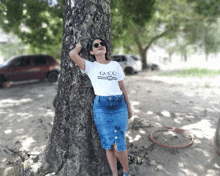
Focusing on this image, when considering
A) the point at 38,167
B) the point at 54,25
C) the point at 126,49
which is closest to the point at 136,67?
the point at 54,25

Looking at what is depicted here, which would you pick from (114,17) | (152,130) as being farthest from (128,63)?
(152,130)

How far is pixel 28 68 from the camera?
10.8m

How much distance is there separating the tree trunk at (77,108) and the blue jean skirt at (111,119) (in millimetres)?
403

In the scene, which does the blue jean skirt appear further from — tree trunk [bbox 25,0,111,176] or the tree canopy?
the tree canopy

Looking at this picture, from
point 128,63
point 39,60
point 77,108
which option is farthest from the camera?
point 128,63

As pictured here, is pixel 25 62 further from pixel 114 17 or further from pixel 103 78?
pixel 103 78

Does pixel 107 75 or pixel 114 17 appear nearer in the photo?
pixel 107 75

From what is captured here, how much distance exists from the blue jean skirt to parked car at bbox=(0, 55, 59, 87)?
9.51m

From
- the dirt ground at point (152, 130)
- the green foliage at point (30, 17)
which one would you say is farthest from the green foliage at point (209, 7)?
the green foliage at point (30, 17)

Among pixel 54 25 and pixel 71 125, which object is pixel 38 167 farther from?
pixel 54 25

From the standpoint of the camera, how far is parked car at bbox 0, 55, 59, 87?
403 inches

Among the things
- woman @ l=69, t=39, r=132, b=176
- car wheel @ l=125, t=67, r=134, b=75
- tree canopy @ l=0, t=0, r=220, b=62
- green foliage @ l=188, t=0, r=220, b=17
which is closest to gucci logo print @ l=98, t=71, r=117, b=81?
woman @ l=69, t=39, r=132, b=176

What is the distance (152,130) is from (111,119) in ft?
8.05

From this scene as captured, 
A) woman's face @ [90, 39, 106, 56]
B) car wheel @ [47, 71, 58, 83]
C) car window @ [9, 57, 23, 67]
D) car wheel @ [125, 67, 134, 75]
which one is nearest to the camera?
woman's face @ [90, 39, 106, 56]
